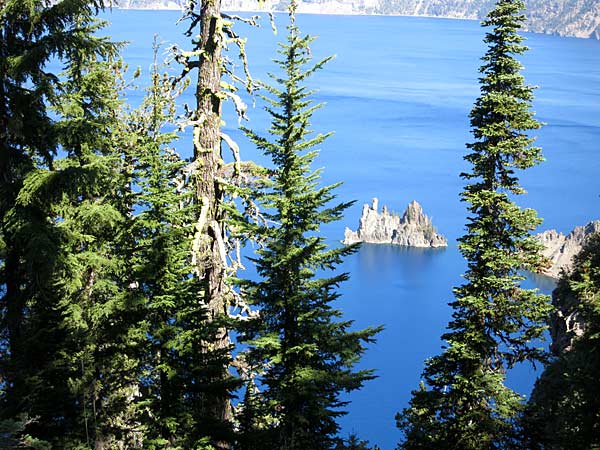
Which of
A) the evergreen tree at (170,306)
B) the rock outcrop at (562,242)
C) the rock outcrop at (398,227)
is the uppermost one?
the rock outcrop at (398,227)

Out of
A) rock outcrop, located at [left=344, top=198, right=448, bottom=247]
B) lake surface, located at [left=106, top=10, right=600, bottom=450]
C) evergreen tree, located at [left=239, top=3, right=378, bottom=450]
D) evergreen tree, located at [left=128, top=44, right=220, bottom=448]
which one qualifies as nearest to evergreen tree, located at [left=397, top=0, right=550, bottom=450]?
evergreen tree, located at [left=239, top=3, right=378, bottom=450]

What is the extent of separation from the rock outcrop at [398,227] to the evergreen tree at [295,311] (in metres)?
87.8

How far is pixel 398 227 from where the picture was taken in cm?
10719

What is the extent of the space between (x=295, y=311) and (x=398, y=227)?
97.7 m

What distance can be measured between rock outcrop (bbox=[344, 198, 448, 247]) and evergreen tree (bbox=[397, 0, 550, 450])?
84.1 meters

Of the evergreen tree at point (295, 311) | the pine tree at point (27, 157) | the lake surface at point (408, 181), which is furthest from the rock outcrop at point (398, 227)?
the pine tree at point (27, 157)

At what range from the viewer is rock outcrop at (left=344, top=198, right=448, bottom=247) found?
100 meters

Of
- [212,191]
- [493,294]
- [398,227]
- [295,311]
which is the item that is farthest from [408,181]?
[212,191]

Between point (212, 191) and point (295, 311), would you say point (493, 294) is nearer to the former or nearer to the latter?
point (295, 311)

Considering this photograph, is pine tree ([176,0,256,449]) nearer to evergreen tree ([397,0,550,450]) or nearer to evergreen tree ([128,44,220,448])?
evergreen tree ([128,44,220,448])

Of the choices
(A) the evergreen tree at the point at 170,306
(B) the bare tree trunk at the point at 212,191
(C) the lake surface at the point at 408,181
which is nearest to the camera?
(B) the bare tree trunk at the point at 212,191

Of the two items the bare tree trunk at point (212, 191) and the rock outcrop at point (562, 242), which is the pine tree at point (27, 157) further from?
the rock outcrop at point (562, 242)

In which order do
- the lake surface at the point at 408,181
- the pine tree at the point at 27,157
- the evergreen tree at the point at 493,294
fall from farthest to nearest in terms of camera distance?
the lake surface at the point at 408,181 → the evergreen tree at the point at 493,294 → the pine tree at the point at 27,157

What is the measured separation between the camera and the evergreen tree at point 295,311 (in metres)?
10.4
